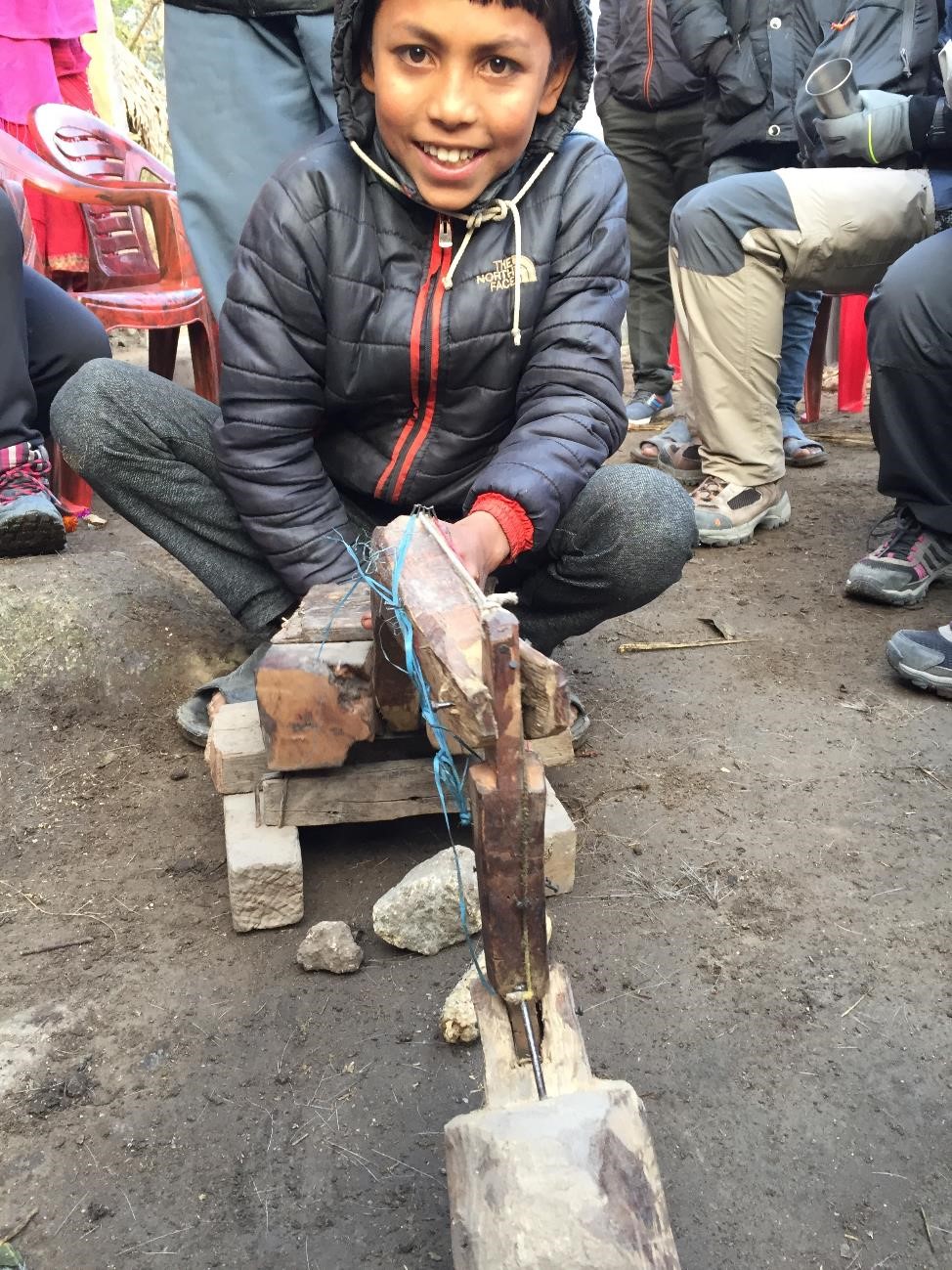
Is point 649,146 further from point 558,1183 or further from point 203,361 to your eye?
point 558,1183

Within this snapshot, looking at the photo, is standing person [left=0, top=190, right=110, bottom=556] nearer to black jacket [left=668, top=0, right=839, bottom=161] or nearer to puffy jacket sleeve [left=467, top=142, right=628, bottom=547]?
puffy jacket sleeve [left=467, top=142, right=628, bottom=547]

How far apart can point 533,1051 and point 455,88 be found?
158cm

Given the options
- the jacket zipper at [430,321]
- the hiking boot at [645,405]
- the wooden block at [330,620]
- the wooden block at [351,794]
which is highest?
the jacket zipper at [430,321]

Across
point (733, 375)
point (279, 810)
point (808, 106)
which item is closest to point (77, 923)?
point (279, 810)

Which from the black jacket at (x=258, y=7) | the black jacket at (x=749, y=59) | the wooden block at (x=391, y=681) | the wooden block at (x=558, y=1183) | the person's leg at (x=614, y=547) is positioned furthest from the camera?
the black jacket at (x=749, y=59)

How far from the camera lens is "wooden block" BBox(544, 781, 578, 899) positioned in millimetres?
1936

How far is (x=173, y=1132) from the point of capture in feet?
4.94

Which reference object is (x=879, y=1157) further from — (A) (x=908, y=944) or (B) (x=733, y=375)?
(B) (x=733, y=375)

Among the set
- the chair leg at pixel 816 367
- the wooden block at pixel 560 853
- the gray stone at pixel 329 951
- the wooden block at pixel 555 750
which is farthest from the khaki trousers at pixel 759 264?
the gray stone at pixel 329 951

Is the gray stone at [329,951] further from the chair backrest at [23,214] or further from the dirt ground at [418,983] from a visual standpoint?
the chair backrest at [23,214]

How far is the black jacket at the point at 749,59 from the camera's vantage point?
4.14 meters

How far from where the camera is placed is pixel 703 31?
4.26 meters

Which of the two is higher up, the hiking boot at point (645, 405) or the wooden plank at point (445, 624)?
the wooden plank at point (445, 624)

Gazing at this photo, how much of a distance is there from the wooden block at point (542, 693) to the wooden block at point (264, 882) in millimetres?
792
